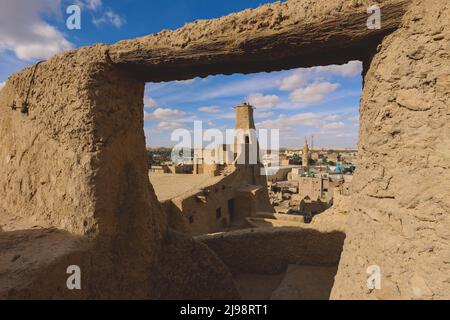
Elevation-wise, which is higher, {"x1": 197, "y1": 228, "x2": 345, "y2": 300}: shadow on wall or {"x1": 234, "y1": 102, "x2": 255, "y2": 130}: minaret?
{"x1": 234, "y1": 102, "x2": 255, "y2": 130}: minaret

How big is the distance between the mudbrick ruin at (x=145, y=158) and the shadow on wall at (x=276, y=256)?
2.40 metres

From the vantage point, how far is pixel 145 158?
4320 millimetres

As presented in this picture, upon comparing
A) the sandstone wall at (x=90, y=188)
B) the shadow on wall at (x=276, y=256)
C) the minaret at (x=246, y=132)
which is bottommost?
the shadow on wall at (x=276, y=256)

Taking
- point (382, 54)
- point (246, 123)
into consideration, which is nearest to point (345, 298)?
point (382, 54)

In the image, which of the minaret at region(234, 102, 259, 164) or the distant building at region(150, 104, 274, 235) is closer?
the distant building at region(150, 104, 274, 235)

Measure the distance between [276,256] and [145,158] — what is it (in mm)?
4388

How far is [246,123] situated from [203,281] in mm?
16042

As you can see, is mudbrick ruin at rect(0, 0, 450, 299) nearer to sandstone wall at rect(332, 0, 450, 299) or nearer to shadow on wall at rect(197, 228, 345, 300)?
sandstone wall at rect(332, 0, 450, 299)

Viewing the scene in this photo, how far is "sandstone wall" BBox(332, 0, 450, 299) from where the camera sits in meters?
2.06

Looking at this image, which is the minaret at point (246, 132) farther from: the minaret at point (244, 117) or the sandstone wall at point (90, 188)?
the sandstone wall at point (90, 188)

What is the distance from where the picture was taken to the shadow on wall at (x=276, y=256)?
6250 mm

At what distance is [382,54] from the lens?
246 centimetres

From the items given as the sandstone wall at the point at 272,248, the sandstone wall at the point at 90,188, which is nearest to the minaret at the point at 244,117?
the sandstone wall at the point at 272,248

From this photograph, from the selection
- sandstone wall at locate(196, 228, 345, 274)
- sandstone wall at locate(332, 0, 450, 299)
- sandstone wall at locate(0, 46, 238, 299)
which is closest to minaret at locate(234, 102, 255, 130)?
sandstone wall at locate(196, 228, 345, 274)
